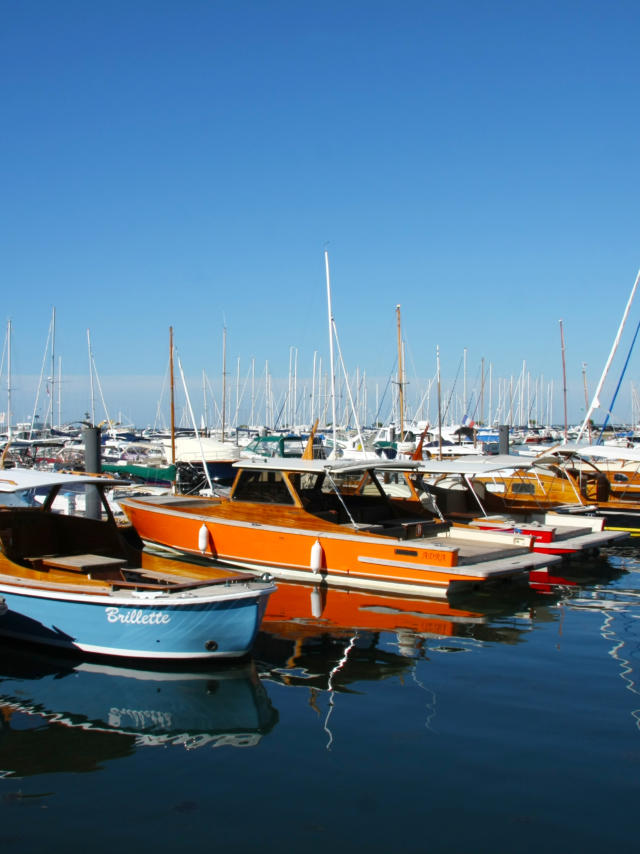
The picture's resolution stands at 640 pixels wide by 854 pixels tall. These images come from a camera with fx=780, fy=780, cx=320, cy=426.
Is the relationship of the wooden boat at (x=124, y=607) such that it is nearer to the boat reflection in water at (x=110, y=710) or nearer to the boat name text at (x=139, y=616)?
the boat name text at (x=139, y=616)

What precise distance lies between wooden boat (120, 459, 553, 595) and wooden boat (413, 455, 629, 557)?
0.79m

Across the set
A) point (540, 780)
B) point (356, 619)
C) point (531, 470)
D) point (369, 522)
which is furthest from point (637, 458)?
point (540, 780)

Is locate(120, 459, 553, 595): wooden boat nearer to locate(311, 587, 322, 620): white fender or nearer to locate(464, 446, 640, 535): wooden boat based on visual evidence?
locate(311, 587, 322, 620): white fender

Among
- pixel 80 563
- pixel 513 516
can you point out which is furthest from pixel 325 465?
pixel 513 516

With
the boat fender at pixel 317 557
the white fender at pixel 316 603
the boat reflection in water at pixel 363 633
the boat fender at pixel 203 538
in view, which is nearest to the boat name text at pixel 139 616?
the boat reflection in water at pixel 363 633

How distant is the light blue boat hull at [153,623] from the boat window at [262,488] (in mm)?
5681

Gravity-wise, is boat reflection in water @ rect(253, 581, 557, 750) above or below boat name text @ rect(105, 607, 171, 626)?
below

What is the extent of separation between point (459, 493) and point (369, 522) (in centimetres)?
333

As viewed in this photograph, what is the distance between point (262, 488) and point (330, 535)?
1995mm

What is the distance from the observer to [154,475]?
31891 mm

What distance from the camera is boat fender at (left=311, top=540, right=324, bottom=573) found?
545 inches

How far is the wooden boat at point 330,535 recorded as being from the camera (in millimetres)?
13211

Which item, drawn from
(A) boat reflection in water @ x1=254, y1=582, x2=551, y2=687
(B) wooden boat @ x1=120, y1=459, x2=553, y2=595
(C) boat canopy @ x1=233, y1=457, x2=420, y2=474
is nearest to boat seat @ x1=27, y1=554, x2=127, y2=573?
(A) boat reflection in water @ x1=254, y1=582, x2=551, y2=687

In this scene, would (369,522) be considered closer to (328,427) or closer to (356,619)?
(356,619)
